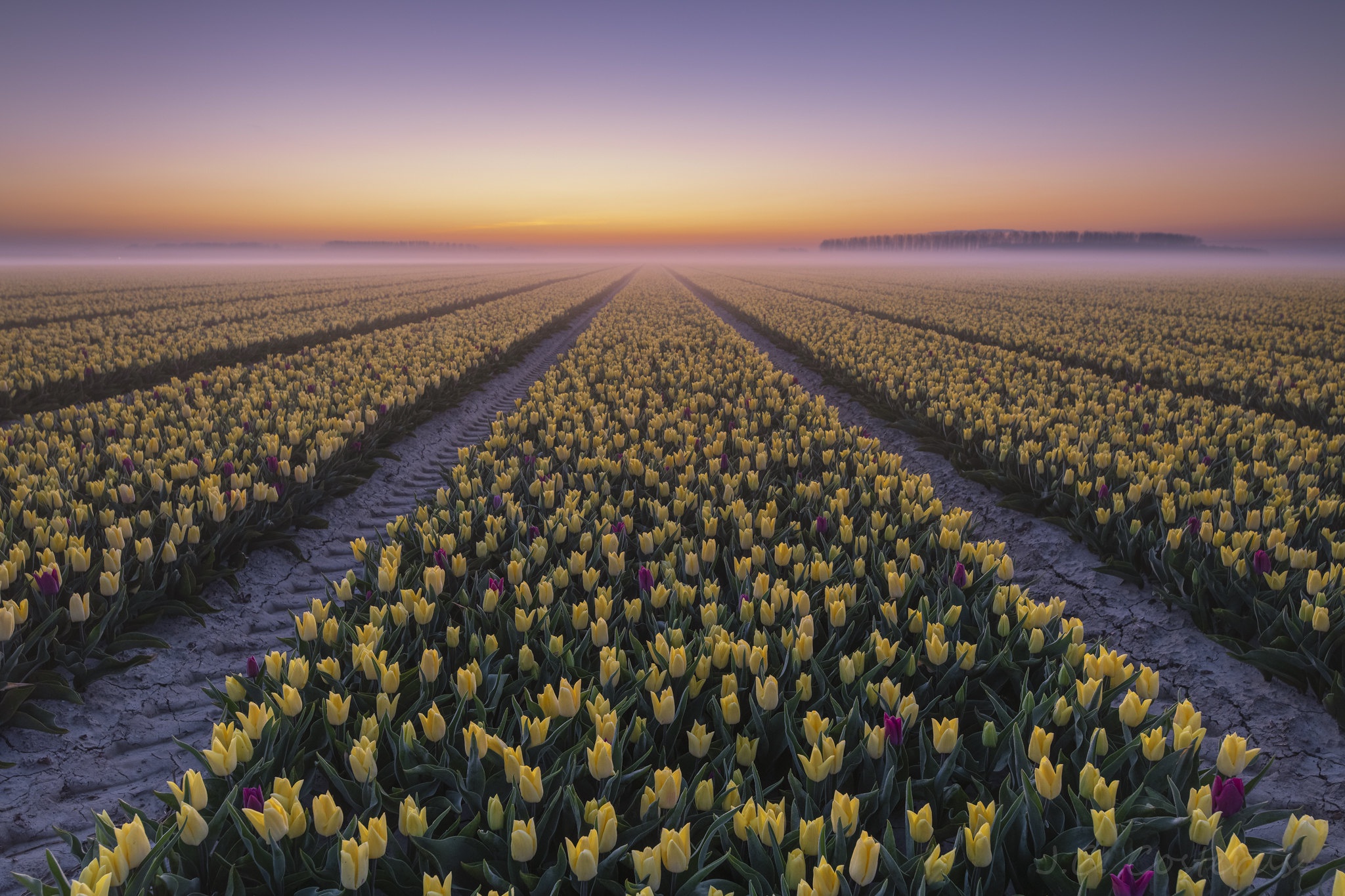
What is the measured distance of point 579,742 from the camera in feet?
8.09

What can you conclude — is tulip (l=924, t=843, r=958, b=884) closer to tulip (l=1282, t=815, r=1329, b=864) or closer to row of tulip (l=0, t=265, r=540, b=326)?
tulip (l=1282, t=815, r=1329, b=864)

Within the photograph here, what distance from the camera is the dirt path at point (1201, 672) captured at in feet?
10.8

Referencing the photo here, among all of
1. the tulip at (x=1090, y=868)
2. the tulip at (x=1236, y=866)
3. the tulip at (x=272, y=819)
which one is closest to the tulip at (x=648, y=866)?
the tulip at (x=272, y=819)

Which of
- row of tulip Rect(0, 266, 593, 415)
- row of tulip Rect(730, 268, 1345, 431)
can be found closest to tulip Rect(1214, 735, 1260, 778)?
row of tulip Rect(730, 268, 1345, 431)

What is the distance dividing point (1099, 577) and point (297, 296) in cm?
3845

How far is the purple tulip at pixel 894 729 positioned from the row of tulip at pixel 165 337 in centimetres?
1389

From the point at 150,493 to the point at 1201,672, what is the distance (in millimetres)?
7810

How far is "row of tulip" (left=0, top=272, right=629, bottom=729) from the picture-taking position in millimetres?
3838

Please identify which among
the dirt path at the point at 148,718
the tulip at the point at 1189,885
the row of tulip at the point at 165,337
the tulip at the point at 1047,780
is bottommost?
the dirt path at the point at 148,718

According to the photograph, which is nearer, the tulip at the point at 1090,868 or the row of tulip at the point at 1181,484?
the tulip at the point at 1090,868

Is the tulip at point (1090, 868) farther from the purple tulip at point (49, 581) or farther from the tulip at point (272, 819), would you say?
the purple tulip at point (49, 581)

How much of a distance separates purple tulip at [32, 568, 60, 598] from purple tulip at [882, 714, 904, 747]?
4189 mm

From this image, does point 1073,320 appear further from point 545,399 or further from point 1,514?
point 1,514

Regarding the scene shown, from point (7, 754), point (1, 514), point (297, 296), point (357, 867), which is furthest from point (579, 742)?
point (297, 296)
